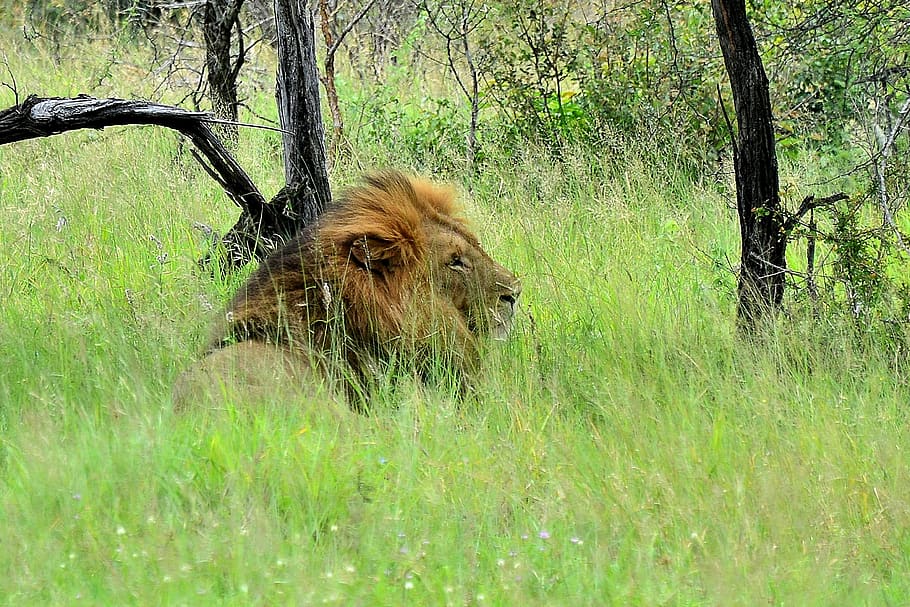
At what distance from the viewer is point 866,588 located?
3.06 metres

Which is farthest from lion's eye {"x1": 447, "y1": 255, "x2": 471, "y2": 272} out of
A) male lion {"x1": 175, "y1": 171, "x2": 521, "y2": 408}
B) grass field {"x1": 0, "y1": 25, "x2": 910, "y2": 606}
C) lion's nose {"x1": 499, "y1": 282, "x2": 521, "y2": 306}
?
grass field {"x1": 0, "y1": 25, "x2": 910, "y2": 606}

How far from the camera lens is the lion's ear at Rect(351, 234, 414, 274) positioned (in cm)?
469

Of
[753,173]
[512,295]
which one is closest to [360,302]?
[512,295]

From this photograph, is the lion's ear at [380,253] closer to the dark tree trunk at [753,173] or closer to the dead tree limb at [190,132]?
the dead tree limb at [190,132]

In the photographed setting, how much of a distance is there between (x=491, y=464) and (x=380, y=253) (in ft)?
4.08

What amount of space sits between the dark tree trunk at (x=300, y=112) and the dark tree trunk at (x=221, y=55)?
1923mm

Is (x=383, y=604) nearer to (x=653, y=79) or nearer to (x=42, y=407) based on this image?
(x=42, y=407)

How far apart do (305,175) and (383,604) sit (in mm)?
3709

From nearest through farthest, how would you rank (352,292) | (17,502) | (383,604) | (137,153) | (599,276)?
(383,604), (17,502), (352,292), (599,276), (137,153)

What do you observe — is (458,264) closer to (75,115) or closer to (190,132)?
(190,132)

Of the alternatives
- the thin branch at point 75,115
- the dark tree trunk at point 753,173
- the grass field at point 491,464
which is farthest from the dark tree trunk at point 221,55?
the dark tree trunk at point 753,173

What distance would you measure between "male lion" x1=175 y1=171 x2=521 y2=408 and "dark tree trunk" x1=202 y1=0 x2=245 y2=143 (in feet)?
11.4

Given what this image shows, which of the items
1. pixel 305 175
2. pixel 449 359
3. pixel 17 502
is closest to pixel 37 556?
pixel 17 502

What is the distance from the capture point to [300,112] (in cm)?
616
